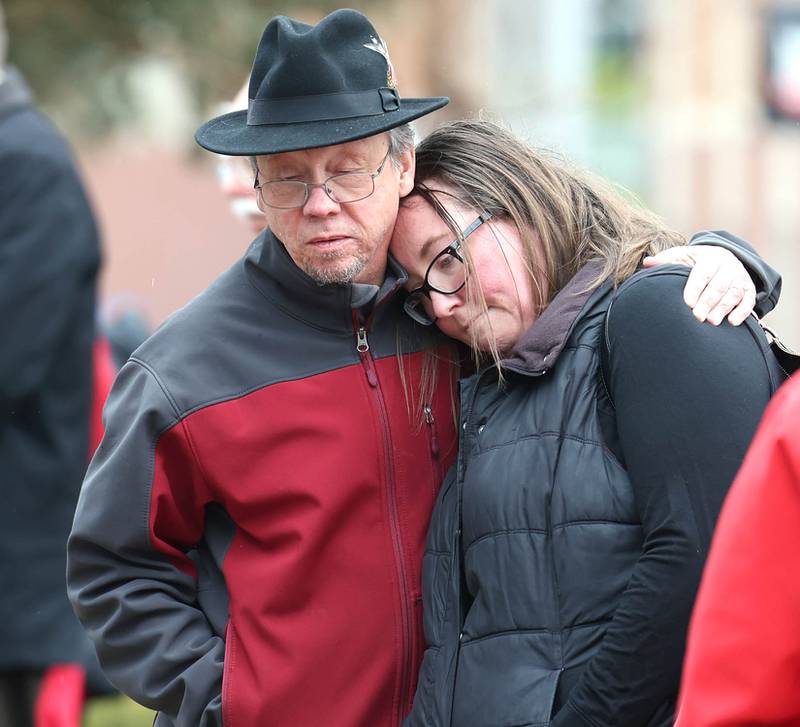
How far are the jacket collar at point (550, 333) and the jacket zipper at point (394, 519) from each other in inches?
12.2

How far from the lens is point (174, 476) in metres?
2.72

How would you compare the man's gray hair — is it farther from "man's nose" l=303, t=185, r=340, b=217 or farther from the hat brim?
"man's nose" l=303, t=185, r=340, b=217

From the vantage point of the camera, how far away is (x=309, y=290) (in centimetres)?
277

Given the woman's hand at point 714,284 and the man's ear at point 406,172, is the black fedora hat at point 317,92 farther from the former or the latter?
the woman's hand at point 714,284

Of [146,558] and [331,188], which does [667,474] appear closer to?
[331,188]

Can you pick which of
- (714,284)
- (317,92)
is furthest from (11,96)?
(714,284)

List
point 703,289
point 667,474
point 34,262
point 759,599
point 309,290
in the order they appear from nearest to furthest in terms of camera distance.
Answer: point 759,599 < point 667,474 < point 703,289 < point 309,290 < point 34,262

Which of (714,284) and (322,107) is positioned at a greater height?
(322,107)

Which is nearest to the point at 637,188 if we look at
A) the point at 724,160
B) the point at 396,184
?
the point at 724,160

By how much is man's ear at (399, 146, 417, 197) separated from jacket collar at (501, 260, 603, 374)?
0.41 metres

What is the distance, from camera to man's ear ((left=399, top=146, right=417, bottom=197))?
2791 mm

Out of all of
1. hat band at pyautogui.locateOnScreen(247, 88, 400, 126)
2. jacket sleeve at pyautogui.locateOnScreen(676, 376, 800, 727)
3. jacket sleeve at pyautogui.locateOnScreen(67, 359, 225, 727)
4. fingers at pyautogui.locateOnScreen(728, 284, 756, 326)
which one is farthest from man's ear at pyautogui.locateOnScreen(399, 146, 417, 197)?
jacket sleeve at pyautogui.locateOnScreen(676, 376, 800, 727)

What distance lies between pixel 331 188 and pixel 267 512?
64 centimetres

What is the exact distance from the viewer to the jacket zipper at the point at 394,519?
2.69m
